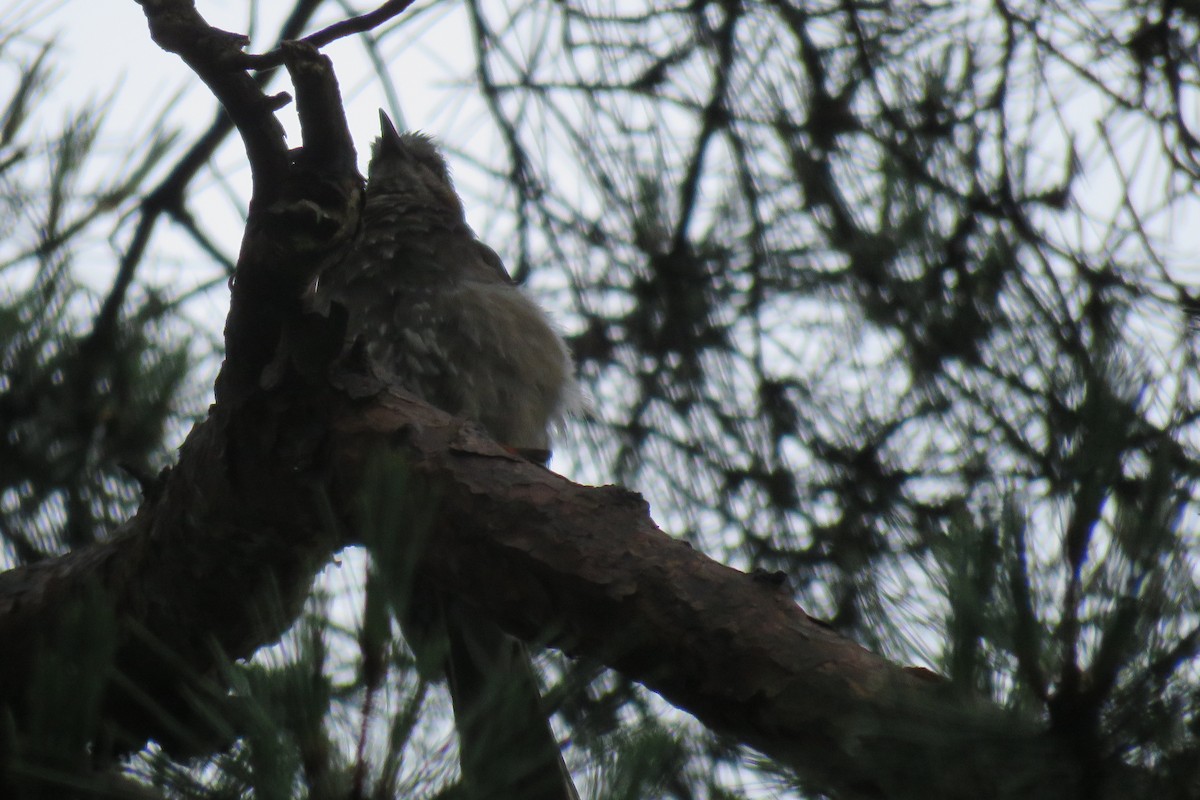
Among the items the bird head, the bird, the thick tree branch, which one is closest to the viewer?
the thick tree branch

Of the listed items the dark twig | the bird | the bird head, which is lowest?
the dark twig

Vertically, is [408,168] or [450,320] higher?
[408,168]

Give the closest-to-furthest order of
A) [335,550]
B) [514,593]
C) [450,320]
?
[335,550] < [514,593] < [450,320]

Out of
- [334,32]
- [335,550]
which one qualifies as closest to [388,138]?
[334,32]

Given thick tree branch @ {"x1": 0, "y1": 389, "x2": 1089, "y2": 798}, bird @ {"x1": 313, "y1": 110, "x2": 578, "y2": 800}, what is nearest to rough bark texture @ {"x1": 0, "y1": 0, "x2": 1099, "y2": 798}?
thick tree branch @ {"x1": 0, "y1": 389, "x2": 1089, "y2": 798}

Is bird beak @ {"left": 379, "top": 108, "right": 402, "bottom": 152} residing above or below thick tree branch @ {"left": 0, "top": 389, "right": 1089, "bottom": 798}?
above

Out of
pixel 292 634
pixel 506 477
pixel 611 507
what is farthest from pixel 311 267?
pixel 292 634

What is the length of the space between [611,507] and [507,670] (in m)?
0.45

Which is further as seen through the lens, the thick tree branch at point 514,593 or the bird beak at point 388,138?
the bird beak at point 388,138

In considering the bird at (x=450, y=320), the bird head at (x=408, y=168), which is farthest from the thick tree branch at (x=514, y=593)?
the bird head at (x=408, y=168)

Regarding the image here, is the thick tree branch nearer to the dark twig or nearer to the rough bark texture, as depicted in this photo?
the rough bark texture

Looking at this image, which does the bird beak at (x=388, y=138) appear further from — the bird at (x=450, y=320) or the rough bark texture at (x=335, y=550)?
the rough bark texture at (x=335, y=550)

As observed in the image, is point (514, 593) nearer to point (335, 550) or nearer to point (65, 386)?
point (335, 550)

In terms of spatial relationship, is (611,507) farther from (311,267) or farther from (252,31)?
(252,31)
